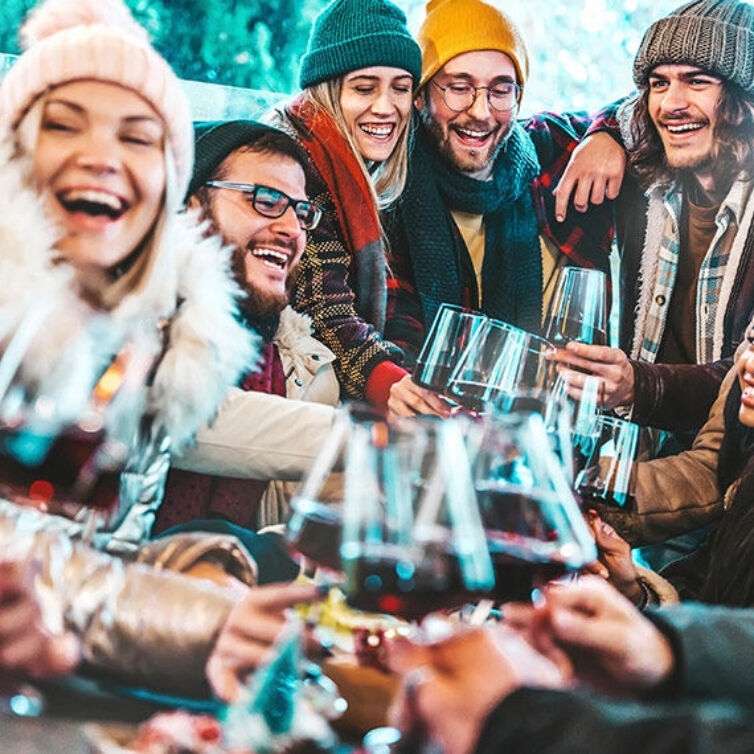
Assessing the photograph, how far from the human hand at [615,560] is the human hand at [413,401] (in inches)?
12.2

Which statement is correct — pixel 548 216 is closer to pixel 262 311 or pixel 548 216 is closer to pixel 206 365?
pixel 262 311

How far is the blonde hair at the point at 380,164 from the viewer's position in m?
1.56

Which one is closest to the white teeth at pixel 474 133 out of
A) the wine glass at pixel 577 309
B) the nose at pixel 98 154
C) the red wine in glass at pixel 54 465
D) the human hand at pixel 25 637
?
the wine glass at pixel 577 309

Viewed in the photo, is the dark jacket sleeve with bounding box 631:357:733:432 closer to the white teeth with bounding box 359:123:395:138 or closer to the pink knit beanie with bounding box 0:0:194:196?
the white teeth with bounding box 359:123:395:138

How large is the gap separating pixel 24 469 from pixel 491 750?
1.89 ft

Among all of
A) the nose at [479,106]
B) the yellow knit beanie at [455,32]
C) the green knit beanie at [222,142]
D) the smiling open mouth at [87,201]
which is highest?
the yellow knit beanie at [455,32]

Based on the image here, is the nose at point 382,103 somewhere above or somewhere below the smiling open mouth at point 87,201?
above

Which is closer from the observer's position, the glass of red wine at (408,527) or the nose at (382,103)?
the glass of red wine at (408,527)

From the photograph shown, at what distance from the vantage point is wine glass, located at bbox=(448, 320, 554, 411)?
5.00ft

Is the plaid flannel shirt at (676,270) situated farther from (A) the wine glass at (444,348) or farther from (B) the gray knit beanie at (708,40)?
(A) the wine glass at (444,348)

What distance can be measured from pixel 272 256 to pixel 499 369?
361 millimetres

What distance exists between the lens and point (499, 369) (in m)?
1.56

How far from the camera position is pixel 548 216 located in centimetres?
176

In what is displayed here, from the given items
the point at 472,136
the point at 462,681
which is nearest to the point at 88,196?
the point at 472,136
